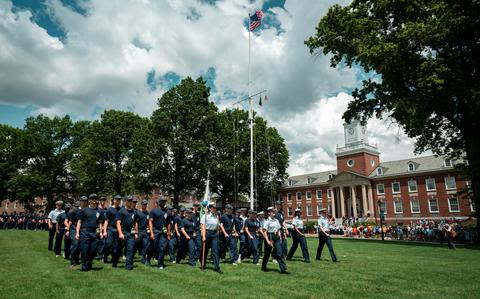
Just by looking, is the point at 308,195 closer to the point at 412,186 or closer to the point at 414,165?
the point at 412,186

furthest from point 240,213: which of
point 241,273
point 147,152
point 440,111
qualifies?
point 147,152

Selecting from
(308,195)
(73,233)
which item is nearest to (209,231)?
(73,233)

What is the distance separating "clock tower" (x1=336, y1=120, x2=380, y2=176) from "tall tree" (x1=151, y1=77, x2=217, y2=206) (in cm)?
3195

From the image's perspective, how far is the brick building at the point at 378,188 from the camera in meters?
50.2

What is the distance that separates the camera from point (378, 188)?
5762cm

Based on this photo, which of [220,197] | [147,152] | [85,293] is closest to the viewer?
[85,293]

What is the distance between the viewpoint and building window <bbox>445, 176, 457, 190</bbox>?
162ft

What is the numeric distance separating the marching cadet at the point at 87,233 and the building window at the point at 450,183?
54829mm

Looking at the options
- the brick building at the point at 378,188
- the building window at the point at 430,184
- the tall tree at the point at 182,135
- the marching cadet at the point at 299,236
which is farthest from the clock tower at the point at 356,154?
the marching cadet at the point at 299,236

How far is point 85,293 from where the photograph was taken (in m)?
6.44

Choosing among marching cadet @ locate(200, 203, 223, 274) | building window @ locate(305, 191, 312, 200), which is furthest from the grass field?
building window @ locate(305, 191, 312, 200)

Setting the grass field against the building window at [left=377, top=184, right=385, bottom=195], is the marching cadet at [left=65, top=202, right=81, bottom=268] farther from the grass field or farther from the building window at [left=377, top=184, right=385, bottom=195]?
the building window at [left=377, top=184, right=385, bottom=195]

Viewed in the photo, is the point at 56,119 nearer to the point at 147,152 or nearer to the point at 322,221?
the point at 147,152

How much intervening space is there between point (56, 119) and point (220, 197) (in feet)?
92.6
